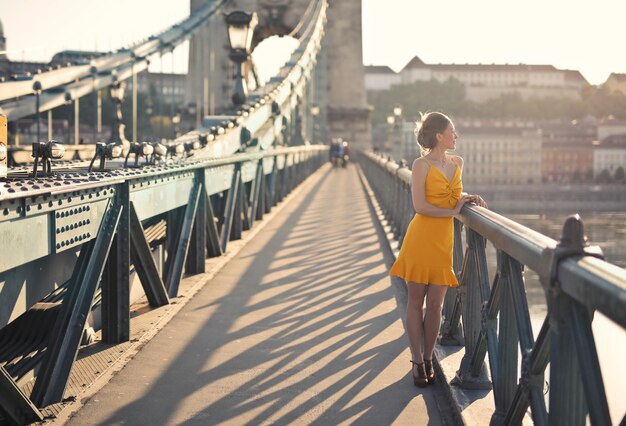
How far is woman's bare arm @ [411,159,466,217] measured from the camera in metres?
4.34

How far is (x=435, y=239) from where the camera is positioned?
4406mm

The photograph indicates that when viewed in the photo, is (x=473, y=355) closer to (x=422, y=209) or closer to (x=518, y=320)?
(x=422, y=209)

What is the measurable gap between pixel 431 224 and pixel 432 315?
40cm

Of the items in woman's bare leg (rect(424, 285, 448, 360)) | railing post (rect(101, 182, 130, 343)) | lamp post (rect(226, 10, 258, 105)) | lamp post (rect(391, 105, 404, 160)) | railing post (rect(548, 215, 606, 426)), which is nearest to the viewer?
railing post (rect(548, 215, 606, 426))

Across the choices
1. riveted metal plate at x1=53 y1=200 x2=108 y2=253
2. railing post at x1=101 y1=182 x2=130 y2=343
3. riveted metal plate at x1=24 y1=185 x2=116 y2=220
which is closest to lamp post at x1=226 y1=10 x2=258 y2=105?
railing post at x1=101 y1=182 x2=130 y2=343

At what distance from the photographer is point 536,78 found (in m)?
164

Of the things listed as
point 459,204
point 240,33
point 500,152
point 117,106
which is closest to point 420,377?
point 459,204

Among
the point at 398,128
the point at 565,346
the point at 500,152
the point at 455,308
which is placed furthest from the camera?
the point at 500,152

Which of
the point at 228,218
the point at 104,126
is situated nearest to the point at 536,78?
the point at 104,126

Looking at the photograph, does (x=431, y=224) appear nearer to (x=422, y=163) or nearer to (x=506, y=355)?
(x=422, y=163)

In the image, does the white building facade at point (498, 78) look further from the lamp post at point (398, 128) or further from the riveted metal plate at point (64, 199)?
the riveted metal plate at point (64, 199)

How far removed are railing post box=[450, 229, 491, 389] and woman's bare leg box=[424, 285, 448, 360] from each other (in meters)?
0.14

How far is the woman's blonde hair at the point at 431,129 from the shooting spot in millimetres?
4332

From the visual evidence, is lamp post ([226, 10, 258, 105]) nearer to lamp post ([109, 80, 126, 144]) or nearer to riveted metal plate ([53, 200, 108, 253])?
lamp post ([109, 80, 126, 144])
